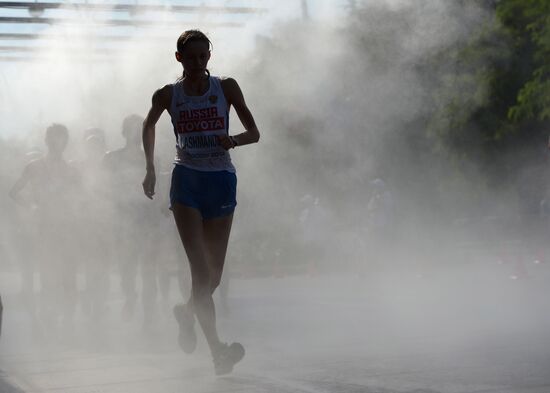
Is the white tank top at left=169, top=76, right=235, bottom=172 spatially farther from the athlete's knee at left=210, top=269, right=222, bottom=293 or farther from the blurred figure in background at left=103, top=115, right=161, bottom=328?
the blurred figure in background at left=103, top=115, right=161, bottom=328

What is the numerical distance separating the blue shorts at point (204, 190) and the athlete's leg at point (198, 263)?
0.15ft

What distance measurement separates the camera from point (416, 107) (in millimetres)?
31844

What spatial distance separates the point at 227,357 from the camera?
7.22 metres

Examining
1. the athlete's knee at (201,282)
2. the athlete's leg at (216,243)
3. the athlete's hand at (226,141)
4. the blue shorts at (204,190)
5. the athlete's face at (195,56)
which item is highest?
the athlete's face at (195,56)

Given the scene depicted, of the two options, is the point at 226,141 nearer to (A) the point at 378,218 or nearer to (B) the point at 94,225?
(B) the point at 94,225

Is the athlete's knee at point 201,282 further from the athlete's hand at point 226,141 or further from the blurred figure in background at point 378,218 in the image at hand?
the blurred figure in background at point 378,218

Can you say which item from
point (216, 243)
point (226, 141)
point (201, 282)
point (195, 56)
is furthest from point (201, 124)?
point (201, 282)

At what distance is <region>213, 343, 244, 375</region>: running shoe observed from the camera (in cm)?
720

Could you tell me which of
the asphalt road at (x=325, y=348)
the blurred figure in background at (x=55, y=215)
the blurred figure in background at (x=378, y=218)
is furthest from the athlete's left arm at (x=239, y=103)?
the blurred figure in background at (x=378, y=218)

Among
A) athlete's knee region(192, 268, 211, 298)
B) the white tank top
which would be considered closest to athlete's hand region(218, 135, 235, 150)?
the white tank top

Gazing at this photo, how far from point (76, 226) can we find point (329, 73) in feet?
17.2

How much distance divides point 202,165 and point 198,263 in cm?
51

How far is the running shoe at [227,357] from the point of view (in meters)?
7.20

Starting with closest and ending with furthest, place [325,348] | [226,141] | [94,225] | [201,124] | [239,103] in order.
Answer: [226,141]
[201,124]
[239,103]
[325,348]
[94,225]
